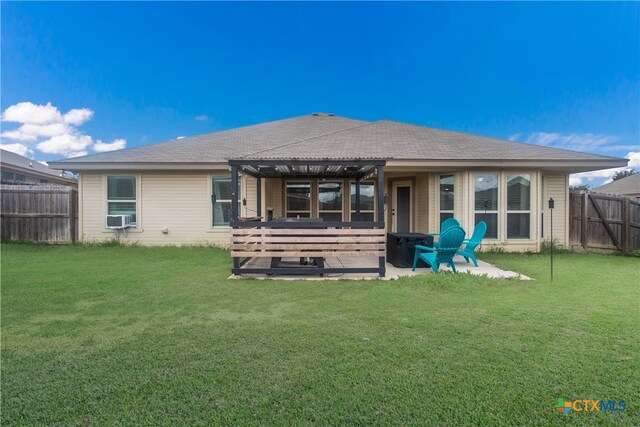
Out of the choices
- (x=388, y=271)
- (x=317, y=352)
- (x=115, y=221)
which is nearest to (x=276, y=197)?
(x=115, y=221)

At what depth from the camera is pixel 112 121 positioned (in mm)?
18141

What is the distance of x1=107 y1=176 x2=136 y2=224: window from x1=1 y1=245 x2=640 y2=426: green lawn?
4477mm

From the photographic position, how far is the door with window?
387 inches

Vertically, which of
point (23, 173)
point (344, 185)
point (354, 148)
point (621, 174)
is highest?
point (621, 174)

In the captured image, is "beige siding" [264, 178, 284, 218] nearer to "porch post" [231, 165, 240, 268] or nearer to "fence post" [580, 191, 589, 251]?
"porch post" [231, 165, 240, 268]

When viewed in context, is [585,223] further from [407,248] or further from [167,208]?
[167,208]

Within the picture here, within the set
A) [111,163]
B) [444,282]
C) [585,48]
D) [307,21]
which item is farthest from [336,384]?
[585,48]

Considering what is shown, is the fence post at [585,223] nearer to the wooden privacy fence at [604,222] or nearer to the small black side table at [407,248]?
the wooden privacy fence at [604,222]

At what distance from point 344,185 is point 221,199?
13.3ft

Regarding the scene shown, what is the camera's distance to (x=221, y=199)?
29.5ft

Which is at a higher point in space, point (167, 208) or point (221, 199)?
point (221, 199)

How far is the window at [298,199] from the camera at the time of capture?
10164 millimetres

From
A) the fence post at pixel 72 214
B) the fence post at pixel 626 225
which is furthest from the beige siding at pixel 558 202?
the fence post at pixel 72 214

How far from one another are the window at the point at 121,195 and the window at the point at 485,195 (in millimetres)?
10137
